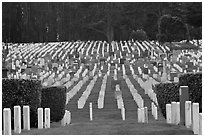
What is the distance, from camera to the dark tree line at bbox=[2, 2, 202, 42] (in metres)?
56.8

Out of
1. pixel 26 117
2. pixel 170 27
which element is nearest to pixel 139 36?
pixel 170 27

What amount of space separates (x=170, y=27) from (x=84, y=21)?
Answer: 61.6 ft

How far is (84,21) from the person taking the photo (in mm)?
62750

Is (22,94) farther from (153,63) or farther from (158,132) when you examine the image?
(153,63)

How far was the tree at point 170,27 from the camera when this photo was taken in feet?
145

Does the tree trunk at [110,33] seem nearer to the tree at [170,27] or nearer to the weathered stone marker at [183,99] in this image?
the tree at [170,27]

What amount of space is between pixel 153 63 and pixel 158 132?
21324 mm

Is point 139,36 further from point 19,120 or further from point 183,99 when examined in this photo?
point 19,120

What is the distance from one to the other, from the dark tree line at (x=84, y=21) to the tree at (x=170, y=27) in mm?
4308

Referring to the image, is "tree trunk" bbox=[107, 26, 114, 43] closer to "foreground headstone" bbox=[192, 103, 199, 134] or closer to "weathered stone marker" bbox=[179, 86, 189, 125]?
"weathered stone marker" bbox=[179, 86, 189, 125]

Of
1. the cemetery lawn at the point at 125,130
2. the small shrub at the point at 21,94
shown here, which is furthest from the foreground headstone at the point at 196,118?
the small shrub at the point at 21,94

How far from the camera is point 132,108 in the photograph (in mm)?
13383

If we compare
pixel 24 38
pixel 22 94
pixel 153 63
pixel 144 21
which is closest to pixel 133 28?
pixel 144 21

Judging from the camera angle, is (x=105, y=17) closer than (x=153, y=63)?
No
